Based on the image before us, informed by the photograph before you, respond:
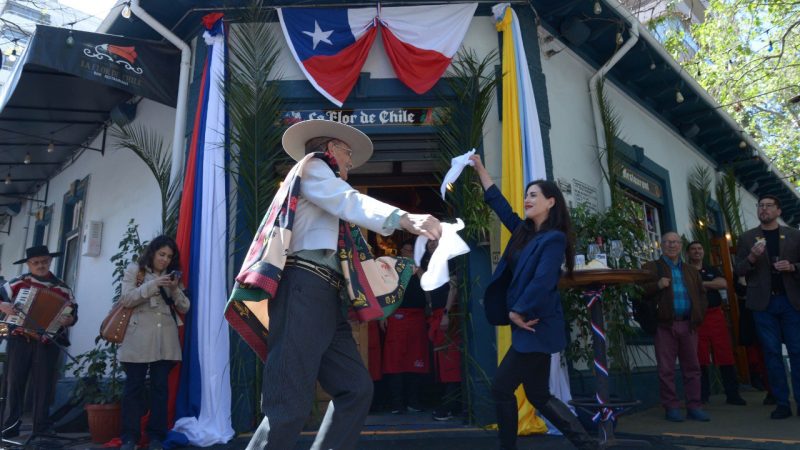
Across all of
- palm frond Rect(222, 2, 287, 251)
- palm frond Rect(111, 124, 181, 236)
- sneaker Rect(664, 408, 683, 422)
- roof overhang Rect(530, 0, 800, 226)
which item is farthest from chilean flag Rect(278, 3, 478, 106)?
sneaker Rect(664, 408, 683, 422)

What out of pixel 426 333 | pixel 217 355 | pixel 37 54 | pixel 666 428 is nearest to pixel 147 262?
pixel 217 355

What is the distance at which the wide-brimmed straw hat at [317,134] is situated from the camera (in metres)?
3.40

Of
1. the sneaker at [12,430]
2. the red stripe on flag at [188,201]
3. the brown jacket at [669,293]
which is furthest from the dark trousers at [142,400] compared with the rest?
the brown jacket at [669,293]

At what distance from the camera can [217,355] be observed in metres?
5.57

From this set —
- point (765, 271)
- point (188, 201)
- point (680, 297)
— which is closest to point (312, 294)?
point (188, 201)

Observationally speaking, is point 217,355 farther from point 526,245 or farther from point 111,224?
point 111,224

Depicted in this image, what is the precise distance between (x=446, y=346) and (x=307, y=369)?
10.8 feet

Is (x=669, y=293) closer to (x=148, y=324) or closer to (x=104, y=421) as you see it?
(x=148, y=324)

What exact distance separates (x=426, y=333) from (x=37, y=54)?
4875mm

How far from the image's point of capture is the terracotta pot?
5.68 meters

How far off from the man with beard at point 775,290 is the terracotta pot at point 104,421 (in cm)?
614

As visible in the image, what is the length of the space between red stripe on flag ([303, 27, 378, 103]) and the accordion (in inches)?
137

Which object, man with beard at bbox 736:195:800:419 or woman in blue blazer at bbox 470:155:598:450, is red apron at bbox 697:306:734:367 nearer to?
man with beard at bbox 736:195:800:419

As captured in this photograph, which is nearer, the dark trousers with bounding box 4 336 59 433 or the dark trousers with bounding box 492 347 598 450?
the dark trousers with bounding box 492 347 598 450
